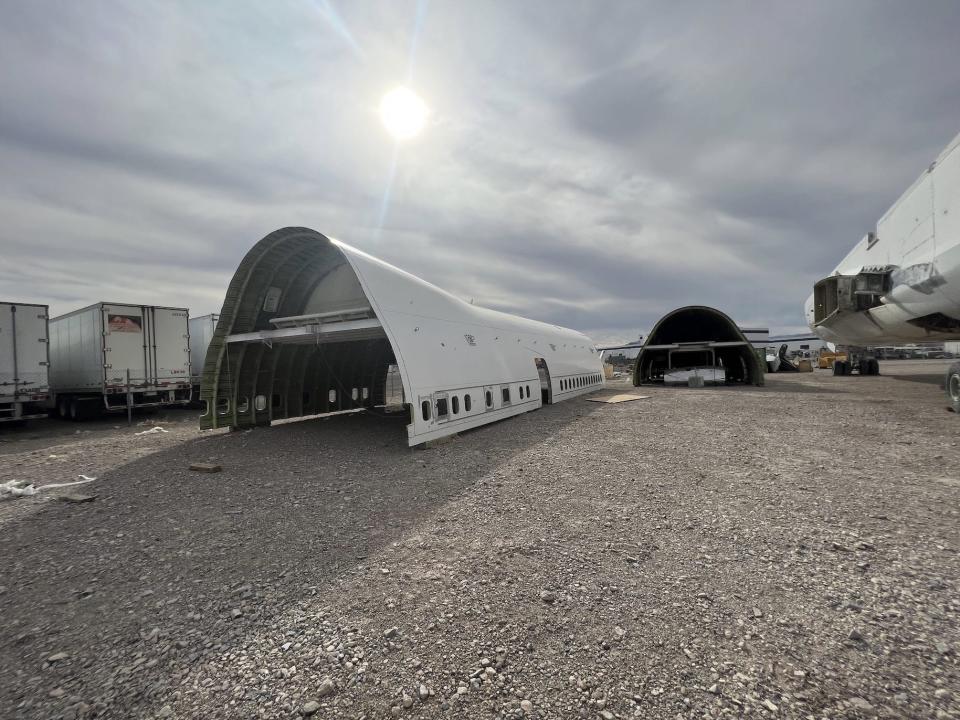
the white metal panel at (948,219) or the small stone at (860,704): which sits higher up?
the white metal panel at (948,219)

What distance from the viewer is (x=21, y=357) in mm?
17359

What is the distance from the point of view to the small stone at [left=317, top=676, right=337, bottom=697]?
330 centimetres

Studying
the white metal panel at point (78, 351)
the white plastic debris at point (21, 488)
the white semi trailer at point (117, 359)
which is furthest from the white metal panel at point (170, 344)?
the white plastic debris at point (21, 488)

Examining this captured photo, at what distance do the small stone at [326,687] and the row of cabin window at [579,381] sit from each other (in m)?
20.1

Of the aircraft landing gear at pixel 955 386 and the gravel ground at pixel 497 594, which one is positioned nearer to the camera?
the gravel ground at pixel 497 594

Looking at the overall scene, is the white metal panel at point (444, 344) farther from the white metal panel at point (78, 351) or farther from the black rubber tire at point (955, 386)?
A: the white metal panel at point (78, 351)

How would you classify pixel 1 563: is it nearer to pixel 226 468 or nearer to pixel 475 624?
pixel 226 468

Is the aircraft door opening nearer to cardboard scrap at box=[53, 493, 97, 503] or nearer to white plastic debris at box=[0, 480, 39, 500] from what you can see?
cardboard scrap at box=[53, 493, 97, 503]

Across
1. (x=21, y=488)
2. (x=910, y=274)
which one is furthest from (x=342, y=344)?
(x=910, y=274)

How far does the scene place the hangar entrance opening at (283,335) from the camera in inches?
530

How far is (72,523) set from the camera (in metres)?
6.95

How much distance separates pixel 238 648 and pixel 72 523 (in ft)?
17.6

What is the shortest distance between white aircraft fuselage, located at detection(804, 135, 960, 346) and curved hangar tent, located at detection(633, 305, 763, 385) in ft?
19.5

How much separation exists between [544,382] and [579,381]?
220 inches
